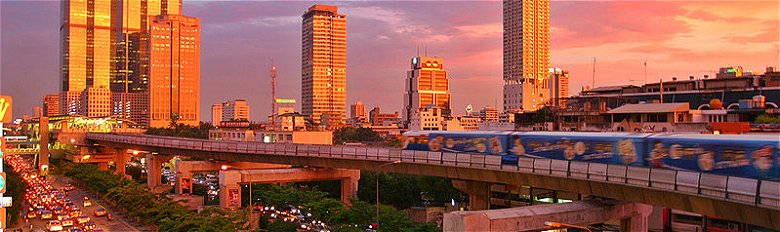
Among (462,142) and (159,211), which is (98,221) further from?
(462,142)

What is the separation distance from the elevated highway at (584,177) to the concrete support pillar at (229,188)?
413 cm

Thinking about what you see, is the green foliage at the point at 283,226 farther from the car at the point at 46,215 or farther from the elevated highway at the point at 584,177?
the car at the point at 46,215

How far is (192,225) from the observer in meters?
53.1

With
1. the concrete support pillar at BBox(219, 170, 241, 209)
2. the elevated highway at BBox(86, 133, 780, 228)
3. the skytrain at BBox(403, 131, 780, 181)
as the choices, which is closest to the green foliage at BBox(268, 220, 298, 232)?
the elevated highway at BBox(86, 133, 780, 228)

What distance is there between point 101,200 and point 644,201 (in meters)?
81.0

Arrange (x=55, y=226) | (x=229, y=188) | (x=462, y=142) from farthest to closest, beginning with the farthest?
(x=229, y=188), (x=55, y=226), (x=462, y=142)

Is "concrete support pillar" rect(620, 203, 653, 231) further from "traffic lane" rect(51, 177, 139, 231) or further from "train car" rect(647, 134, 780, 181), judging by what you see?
"traffic lane" rect(51, 177, 139, 231)

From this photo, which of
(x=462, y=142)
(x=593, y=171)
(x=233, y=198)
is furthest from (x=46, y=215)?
(x=593, y=171)

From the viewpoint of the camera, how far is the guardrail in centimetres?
2852

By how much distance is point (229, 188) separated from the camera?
7369 cm

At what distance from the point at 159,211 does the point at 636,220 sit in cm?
4391

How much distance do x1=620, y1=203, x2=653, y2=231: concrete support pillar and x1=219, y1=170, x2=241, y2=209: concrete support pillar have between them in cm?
4455

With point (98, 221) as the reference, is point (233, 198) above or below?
above

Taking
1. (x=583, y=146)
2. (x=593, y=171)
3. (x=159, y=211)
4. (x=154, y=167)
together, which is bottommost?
(x=159, y=211)
